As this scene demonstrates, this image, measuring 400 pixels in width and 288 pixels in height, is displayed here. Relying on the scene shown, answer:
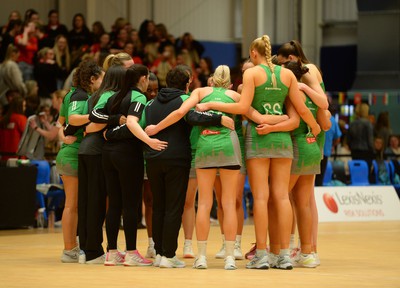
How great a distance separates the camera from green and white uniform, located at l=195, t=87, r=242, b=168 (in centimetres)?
766

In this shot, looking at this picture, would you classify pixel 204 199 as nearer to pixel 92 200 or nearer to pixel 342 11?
pixel 92 200

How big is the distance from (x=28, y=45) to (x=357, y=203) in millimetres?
6330

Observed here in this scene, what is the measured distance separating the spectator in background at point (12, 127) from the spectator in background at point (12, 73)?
5.38ft

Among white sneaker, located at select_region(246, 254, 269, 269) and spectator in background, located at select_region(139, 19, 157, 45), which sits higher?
spectator in background, located at select_region(139, 19, 157, 45)

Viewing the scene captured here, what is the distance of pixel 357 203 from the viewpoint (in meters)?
14.6

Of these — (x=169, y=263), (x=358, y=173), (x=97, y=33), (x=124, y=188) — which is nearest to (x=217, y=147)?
(x=124, y=188)

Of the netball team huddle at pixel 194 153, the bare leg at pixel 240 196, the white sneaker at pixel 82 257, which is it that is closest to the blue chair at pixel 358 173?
the bare leg at pixel 240 196

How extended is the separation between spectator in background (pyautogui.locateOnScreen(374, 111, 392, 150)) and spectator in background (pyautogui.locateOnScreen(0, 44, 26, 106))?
623 centimetres

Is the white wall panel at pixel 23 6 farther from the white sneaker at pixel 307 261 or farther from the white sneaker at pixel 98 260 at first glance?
the white sneaker at pixel 307 261

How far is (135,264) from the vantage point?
8078mm

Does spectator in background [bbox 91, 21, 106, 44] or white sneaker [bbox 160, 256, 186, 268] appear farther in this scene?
spectator in background [bbox 91, 21, 106, 44]

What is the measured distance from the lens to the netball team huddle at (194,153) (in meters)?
7.72

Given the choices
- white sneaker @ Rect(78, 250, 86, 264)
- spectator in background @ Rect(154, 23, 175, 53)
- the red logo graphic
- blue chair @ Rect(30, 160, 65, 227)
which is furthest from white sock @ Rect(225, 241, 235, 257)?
spectator in background @ Rect(154, 23, 175, 53)

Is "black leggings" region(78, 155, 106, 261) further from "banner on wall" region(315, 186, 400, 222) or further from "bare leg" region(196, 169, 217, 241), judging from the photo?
"banner on wall" region(315, 186, 400, 222)
